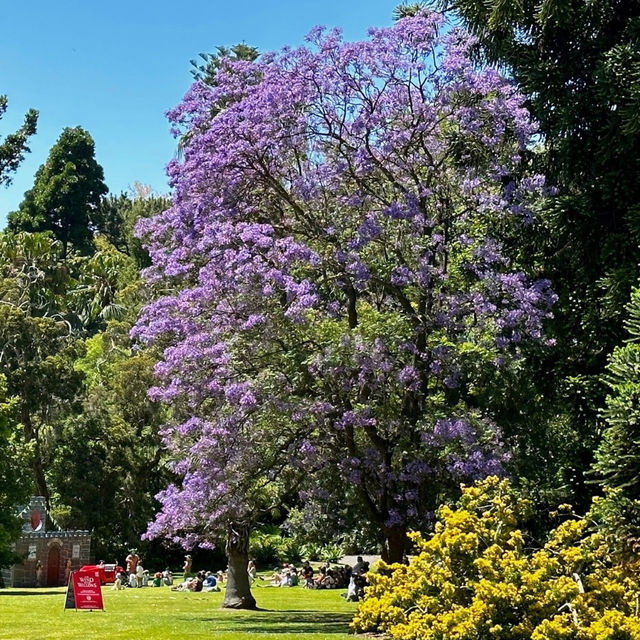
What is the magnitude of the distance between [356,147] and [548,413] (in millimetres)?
5698

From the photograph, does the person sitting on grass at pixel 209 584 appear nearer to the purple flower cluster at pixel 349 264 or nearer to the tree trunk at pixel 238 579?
the tree trunk at pixel 238 579

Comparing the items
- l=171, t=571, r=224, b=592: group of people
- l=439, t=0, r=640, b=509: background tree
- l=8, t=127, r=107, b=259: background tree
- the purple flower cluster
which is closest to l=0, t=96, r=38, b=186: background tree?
the purple flower cluster

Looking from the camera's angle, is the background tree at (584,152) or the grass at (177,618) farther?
the grass at (177,618)

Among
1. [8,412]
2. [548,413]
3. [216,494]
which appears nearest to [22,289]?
[8,412]

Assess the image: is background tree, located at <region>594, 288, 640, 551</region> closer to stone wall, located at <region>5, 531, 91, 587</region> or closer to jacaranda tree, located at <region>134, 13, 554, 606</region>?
jacaranda tree, located at <region>134, 13, 554, 606</region>

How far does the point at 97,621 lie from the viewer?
60.8 feet

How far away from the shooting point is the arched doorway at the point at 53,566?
36.7m

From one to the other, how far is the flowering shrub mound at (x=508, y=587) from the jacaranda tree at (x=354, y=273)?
4.01 metres

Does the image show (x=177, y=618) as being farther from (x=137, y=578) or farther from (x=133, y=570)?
(x=133, y=570)

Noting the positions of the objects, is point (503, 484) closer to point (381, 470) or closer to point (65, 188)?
point (381, 470)

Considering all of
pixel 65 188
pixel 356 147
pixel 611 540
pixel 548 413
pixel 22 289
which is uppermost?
pixel 65 188

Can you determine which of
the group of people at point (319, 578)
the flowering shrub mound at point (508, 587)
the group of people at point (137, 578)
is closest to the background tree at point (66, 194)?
the group of people at point (137, 578)

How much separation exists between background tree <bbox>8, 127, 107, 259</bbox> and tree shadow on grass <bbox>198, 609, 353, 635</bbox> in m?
53.9

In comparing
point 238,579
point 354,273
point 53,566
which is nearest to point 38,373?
point 53,566
